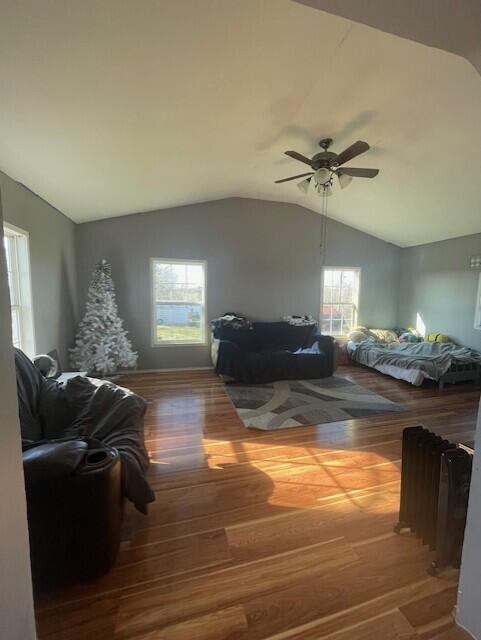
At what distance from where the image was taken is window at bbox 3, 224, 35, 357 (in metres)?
2.92

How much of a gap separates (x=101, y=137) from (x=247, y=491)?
2.98 metres

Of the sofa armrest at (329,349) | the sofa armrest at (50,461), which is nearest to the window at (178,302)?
the sofa armrest at (329,349)

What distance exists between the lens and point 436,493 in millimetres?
1509

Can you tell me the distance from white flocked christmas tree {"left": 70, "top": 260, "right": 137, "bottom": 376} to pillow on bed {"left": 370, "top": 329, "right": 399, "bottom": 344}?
183 inches

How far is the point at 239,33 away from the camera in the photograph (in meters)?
1.62

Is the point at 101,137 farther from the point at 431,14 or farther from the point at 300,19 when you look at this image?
the point at 431,14

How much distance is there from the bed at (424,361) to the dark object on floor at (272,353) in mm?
905

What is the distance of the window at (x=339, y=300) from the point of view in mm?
5980

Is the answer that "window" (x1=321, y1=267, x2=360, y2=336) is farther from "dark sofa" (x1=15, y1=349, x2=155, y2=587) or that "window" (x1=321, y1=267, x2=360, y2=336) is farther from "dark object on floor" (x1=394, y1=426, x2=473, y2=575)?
"dark sofa" (x1=15, y1=349, x2=155, y2=587)

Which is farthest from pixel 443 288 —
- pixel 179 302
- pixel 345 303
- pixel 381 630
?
pixel 381 630

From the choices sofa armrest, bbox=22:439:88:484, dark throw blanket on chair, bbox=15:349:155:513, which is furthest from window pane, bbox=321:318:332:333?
sofa armrest, bbox=22:439:88:484

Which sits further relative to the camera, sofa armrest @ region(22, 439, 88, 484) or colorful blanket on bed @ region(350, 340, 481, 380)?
colorful blanket on bed @ region(350, 340, 481, 380)

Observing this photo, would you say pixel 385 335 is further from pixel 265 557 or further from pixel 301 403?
pixel 265 557

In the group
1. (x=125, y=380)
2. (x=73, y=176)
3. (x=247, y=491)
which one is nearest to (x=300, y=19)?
(x=73, y=176)
